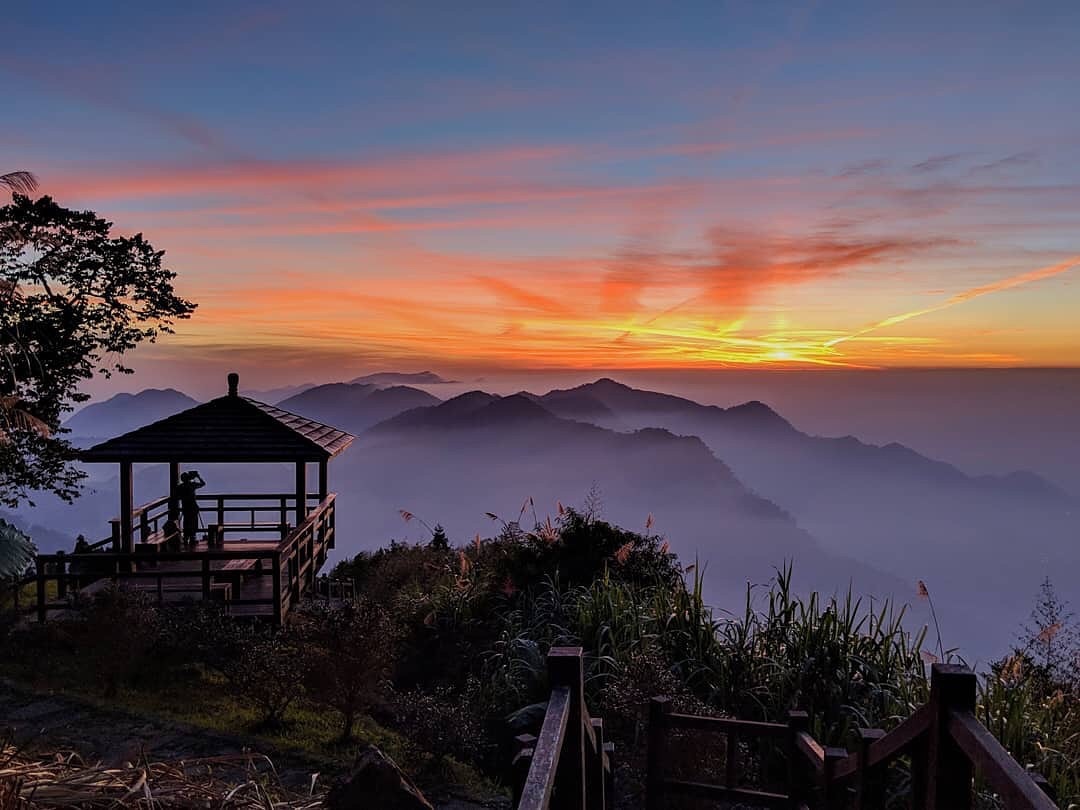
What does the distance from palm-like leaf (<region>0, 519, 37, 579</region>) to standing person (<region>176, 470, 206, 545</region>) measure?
6.98m

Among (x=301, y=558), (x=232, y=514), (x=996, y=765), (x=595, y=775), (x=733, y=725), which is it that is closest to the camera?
(x=996, y=765)

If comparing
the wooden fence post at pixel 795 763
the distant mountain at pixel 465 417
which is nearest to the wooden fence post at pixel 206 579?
the wooden fence post at pixel 795 763

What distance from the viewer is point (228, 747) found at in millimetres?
7047

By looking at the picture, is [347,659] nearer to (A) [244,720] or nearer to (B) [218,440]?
(A) [244,720]

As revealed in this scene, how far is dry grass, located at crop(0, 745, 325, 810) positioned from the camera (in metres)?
1.76

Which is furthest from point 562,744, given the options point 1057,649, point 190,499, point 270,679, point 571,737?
point 190,499

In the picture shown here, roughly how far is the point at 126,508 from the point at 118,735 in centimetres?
649

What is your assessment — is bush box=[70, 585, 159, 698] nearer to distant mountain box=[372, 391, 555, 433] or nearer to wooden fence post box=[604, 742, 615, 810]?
wooden fence post box=[604, 742, 615, 810]

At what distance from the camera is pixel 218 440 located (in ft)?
41.4

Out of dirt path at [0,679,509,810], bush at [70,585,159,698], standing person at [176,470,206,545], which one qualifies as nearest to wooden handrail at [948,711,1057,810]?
dirt path at [0,679,509,810]

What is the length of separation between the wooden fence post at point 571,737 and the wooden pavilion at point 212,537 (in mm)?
8509

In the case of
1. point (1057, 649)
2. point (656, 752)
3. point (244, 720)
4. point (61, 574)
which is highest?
point (61, 574)

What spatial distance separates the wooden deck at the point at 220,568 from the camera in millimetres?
10383

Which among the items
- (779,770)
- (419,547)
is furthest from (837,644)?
(419,547)
